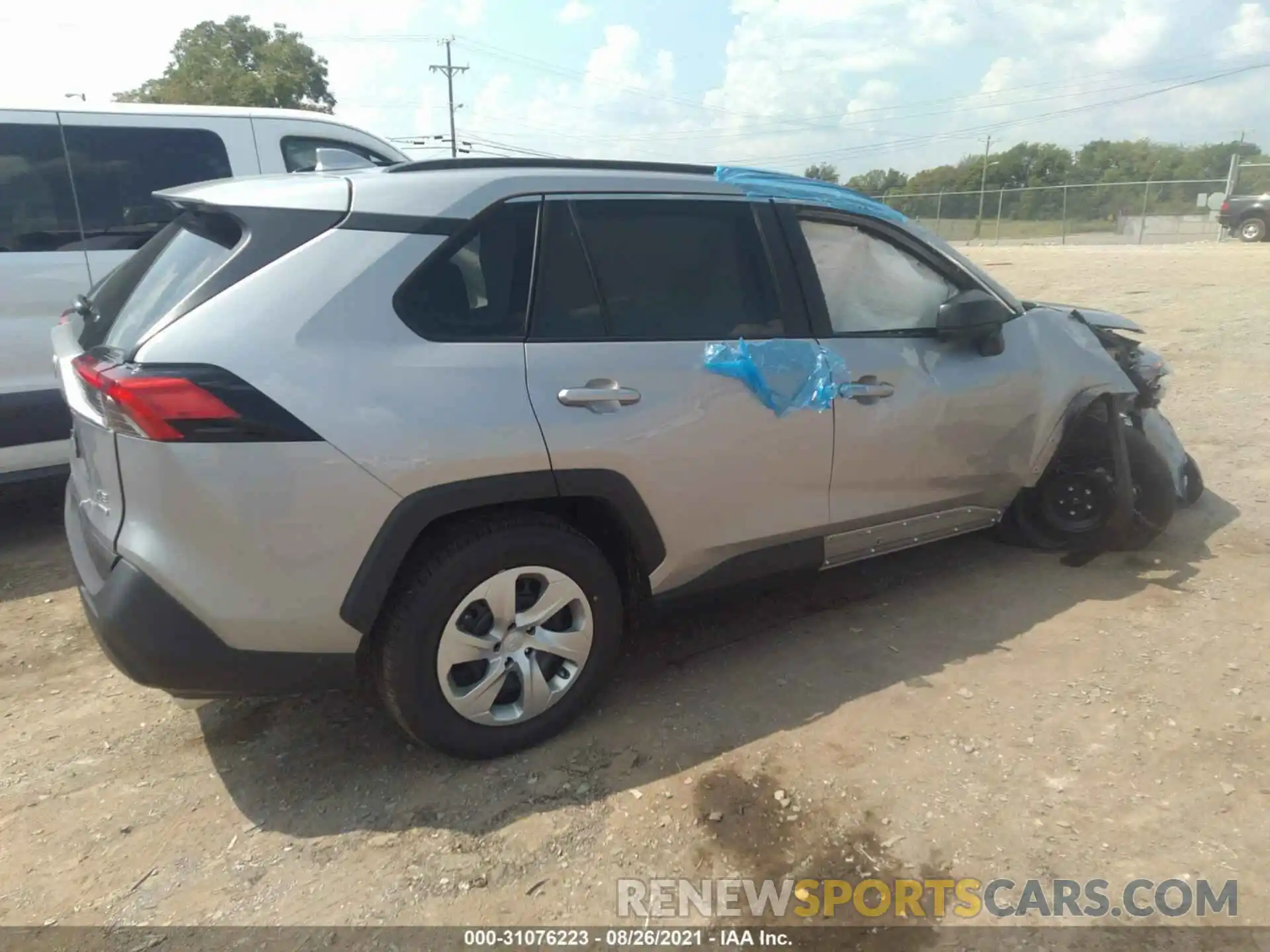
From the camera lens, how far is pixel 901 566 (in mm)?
4387

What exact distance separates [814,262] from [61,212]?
386cm

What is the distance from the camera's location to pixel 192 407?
2.26m

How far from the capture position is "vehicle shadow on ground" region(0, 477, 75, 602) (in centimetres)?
428

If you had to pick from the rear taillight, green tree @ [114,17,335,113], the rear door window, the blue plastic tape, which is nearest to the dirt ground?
the blue plastic tape

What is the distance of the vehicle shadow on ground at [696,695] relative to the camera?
8.96 feet

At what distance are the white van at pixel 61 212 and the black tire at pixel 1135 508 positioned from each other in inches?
148

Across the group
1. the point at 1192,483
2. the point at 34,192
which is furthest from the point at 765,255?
the point at 34,192

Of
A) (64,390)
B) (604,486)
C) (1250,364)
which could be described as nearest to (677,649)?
(604,486)

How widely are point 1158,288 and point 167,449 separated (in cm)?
1426

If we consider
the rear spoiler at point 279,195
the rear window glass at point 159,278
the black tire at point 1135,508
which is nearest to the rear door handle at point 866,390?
the black tire at point 1135,508

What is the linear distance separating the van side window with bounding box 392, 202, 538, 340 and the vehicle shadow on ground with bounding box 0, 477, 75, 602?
2.70 meters

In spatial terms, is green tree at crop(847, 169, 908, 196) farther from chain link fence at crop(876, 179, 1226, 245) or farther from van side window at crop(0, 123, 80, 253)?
van side window at crop(0, 123, 80, 253)

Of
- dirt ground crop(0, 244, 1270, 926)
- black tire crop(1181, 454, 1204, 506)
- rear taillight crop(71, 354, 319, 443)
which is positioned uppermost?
rear taillight crop(71, 354, 319, 443)

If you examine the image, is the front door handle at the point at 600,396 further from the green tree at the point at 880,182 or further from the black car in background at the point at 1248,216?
the green tree at the point at 880,182
